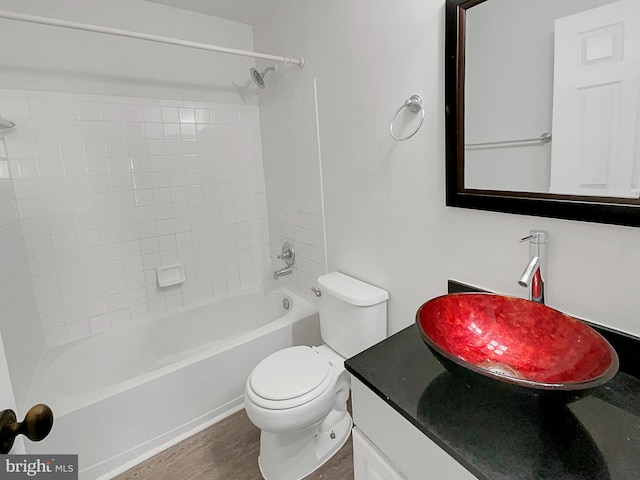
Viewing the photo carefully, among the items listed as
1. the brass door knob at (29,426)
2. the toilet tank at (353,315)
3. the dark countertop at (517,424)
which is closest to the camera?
the brass door knob at (29,426)

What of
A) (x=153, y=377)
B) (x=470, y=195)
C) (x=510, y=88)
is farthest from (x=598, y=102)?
(x=153, y=377)

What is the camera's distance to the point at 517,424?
2.53ft

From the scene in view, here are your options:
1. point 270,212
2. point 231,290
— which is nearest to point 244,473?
point 231,290

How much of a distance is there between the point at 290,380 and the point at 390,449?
2.18 ft

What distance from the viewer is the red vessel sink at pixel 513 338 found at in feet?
2.70

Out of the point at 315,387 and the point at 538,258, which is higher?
the point at 538,258

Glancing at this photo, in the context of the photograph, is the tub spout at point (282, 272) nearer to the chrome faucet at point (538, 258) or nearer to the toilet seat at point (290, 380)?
the toilet seat at point (290, 380)

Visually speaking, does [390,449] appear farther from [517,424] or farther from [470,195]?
[470,195]

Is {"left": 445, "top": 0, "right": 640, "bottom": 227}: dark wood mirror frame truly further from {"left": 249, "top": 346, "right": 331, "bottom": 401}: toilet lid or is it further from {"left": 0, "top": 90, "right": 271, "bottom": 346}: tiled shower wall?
{"left": 0, "top": 90, "right": 271, "bottom": 346}: tiled shower wall

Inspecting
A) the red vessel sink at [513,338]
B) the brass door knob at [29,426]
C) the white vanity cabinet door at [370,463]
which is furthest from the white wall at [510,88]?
the brass door knob at [29,426]

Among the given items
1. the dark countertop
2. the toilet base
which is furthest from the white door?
the toilet base

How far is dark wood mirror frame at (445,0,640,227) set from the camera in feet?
2.93

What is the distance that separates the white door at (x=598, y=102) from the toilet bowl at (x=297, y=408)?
117 centimetres

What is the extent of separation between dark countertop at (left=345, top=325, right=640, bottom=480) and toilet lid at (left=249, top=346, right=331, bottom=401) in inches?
21.6
